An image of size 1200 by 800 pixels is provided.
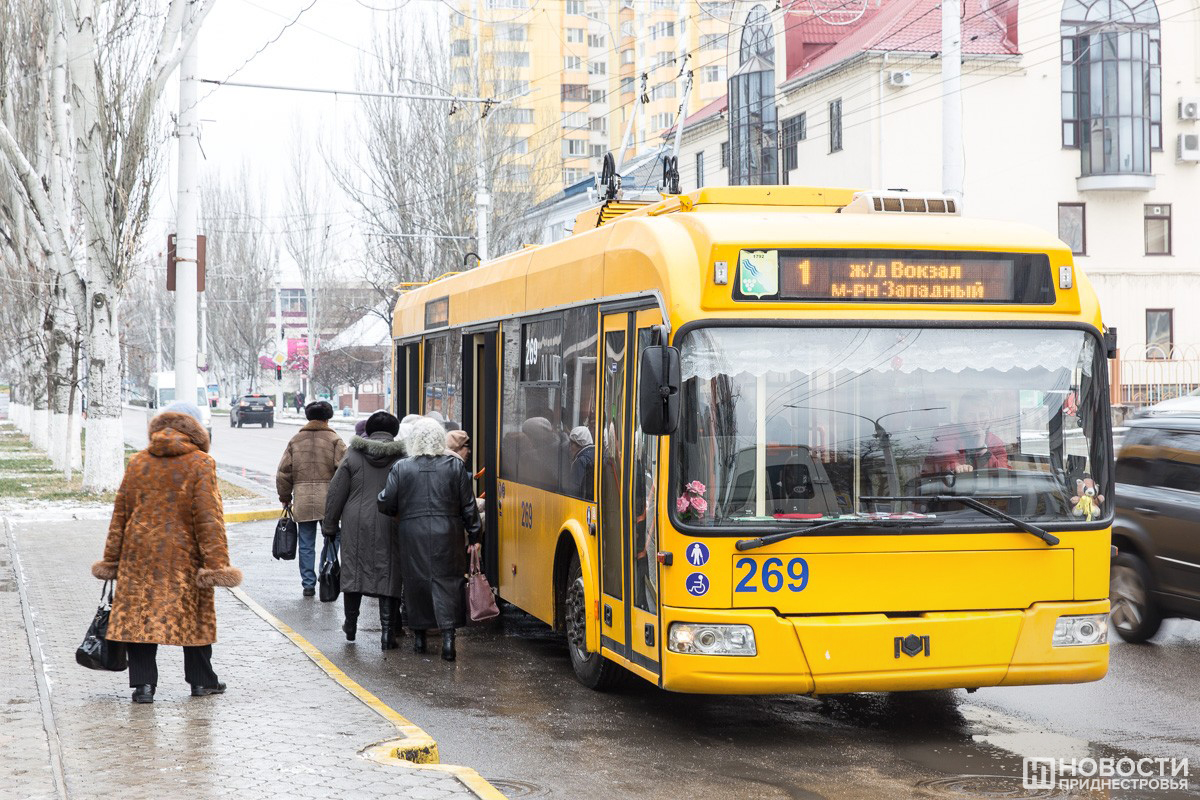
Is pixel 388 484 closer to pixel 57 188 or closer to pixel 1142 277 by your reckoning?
pixel 57 188

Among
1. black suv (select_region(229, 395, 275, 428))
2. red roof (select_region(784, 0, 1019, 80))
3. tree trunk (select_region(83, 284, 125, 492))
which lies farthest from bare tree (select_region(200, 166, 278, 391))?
tree trunk (select_region(83, 284, 125, 492))

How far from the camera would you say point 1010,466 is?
732 cm

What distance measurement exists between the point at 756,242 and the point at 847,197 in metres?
1.65

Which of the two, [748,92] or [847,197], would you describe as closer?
[847,197]

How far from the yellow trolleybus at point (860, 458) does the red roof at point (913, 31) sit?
30.5 meters

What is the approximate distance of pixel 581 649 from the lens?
8891mm

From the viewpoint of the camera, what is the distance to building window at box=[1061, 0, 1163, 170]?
1533 inches

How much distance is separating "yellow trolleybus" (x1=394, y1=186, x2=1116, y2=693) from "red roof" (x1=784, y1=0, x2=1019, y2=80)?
3045cm

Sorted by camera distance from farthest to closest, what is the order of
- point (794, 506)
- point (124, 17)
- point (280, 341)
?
point (280, 341)
point (124, 17)
point (794, 506)

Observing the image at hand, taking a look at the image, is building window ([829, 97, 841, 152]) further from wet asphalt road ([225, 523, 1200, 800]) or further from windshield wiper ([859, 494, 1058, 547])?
windshield wiper ([859, 494, 1058, 547])

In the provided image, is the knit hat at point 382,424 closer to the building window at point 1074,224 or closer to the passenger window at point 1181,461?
the passenger window at point 1181,461

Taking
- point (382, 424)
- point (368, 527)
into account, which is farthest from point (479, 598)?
point (382, 424)

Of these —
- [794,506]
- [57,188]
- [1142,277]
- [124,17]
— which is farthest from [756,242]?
[1142,277]

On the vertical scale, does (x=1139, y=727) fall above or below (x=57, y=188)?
below
